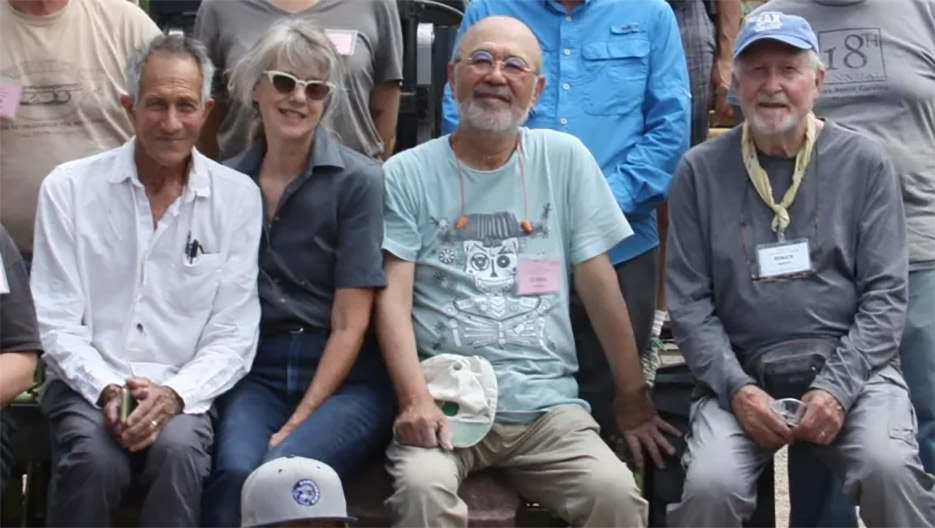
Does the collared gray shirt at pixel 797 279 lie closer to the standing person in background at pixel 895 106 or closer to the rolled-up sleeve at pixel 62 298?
the standing person in background at pixel 895 106

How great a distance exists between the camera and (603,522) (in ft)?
13.1

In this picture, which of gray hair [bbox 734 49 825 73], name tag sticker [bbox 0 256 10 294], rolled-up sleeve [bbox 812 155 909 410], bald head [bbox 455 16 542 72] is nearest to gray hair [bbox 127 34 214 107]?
name tag sticker [bbox 0 256 10 294]

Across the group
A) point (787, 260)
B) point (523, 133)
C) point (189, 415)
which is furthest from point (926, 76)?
point (189, 415)

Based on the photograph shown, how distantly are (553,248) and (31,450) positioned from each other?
161 cm

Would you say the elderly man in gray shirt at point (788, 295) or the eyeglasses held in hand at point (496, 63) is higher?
the eyeglasses held in hand at point (496, 63)

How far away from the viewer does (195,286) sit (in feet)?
13.9

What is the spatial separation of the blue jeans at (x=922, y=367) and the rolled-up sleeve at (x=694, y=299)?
61 centimetres

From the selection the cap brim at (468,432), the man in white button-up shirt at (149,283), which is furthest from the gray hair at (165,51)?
the cap brim at (468,432)

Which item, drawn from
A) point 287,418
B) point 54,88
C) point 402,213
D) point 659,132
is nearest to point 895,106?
point 659,132

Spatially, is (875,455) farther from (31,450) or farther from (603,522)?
(31,450)

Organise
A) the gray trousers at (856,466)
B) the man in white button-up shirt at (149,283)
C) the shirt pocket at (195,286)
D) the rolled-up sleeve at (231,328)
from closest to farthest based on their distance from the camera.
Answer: the gray trousers at (856,466) < the man in white button-up shirt at (149,283) < the rolled-up sleeve at (231,328) < the shirt pocket at (195,286)

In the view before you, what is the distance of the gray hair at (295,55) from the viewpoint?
14.4 feet

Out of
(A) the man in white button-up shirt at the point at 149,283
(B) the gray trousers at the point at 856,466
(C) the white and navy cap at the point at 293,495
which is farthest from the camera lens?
(A) the man in white button-up shirt at the point at 149,283

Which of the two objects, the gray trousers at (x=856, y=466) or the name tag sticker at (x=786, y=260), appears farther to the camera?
the name tag sticker at (x=786, y=260)
